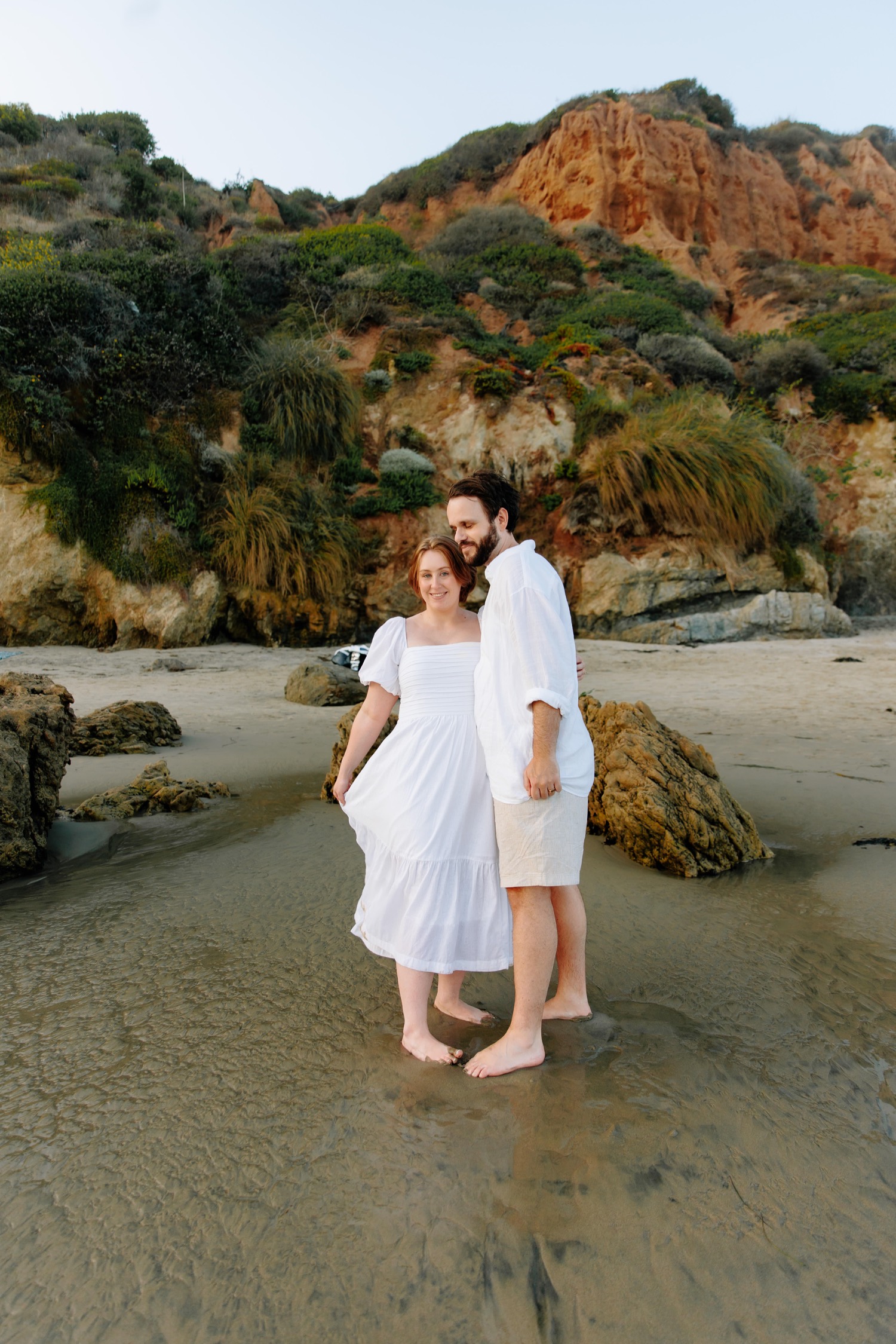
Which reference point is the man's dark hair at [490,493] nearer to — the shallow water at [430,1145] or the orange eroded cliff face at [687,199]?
the shallow water at [430,1145]

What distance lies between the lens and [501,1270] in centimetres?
131

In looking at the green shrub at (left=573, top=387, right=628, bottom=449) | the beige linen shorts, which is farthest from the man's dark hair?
the green shrub at (left=573, top=387, right=628, bottom=449)

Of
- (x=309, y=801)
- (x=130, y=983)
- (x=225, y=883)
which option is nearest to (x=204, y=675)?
(x=309, y=801)

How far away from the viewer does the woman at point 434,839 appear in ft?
6.72

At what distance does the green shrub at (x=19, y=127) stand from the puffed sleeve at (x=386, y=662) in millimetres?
29831

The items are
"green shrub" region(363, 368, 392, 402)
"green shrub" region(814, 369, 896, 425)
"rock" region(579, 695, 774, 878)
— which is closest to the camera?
"rock" region(579, 695, 774, 878)

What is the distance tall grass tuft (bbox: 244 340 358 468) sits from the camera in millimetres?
12836

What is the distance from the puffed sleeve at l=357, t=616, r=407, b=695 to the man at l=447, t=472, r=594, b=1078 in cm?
34

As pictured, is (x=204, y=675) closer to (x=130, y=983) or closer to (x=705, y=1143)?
(x=130, y=983)

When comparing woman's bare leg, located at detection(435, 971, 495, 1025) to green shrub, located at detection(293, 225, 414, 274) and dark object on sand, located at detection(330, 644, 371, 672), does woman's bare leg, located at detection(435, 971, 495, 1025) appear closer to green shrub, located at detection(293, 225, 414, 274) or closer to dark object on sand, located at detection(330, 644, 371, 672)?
dark object on sand, located at detection(330, 644, 371, 672)

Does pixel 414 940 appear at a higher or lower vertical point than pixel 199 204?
lower

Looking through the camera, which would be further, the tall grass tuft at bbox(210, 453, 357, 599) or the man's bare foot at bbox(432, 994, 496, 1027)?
the tall grass tuft at bbox(210, 453, 357, 599)

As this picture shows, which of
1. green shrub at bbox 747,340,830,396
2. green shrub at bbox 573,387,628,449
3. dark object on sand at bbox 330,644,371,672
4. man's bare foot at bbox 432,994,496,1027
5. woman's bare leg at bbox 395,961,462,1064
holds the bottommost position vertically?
man's bare foot at bbox 432,994,496,1027

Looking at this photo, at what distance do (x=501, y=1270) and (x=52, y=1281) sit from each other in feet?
2.64
